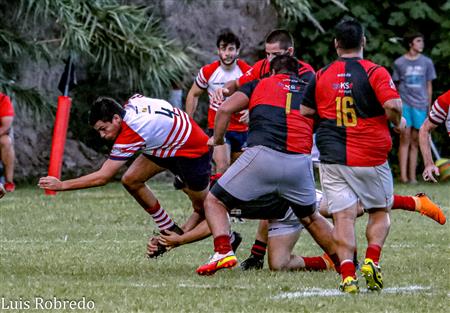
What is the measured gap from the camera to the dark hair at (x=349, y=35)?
795 cm

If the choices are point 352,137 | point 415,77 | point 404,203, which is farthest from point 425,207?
point 415,77

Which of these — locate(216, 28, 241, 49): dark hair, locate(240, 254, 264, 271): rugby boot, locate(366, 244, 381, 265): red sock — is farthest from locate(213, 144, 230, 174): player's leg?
locate(366, 244, 381, 265): red sock

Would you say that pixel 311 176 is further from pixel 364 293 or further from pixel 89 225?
pixel 89 225

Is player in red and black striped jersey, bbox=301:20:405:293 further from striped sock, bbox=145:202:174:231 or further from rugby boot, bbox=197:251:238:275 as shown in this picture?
striped sock, bbox=145:202:174:231

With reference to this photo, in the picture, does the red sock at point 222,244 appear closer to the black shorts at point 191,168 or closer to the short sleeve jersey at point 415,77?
the black shorts at point 191,168

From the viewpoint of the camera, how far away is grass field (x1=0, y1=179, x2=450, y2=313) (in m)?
7.34

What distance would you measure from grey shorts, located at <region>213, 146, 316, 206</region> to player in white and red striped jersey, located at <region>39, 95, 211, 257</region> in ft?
2.53

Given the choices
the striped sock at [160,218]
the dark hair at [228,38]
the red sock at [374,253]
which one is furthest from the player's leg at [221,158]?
the red sock at [374,253]

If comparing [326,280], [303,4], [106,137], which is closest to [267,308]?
[326,280]

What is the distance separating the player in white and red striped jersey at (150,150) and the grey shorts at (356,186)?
1522mm

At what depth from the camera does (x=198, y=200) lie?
9.88 m

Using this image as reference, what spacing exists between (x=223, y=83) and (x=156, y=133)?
14.4 feet

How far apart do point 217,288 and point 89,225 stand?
4528 mm

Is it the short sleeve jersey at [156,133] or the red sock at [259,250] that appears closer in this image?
the short sleeve jersey at [156,133]
